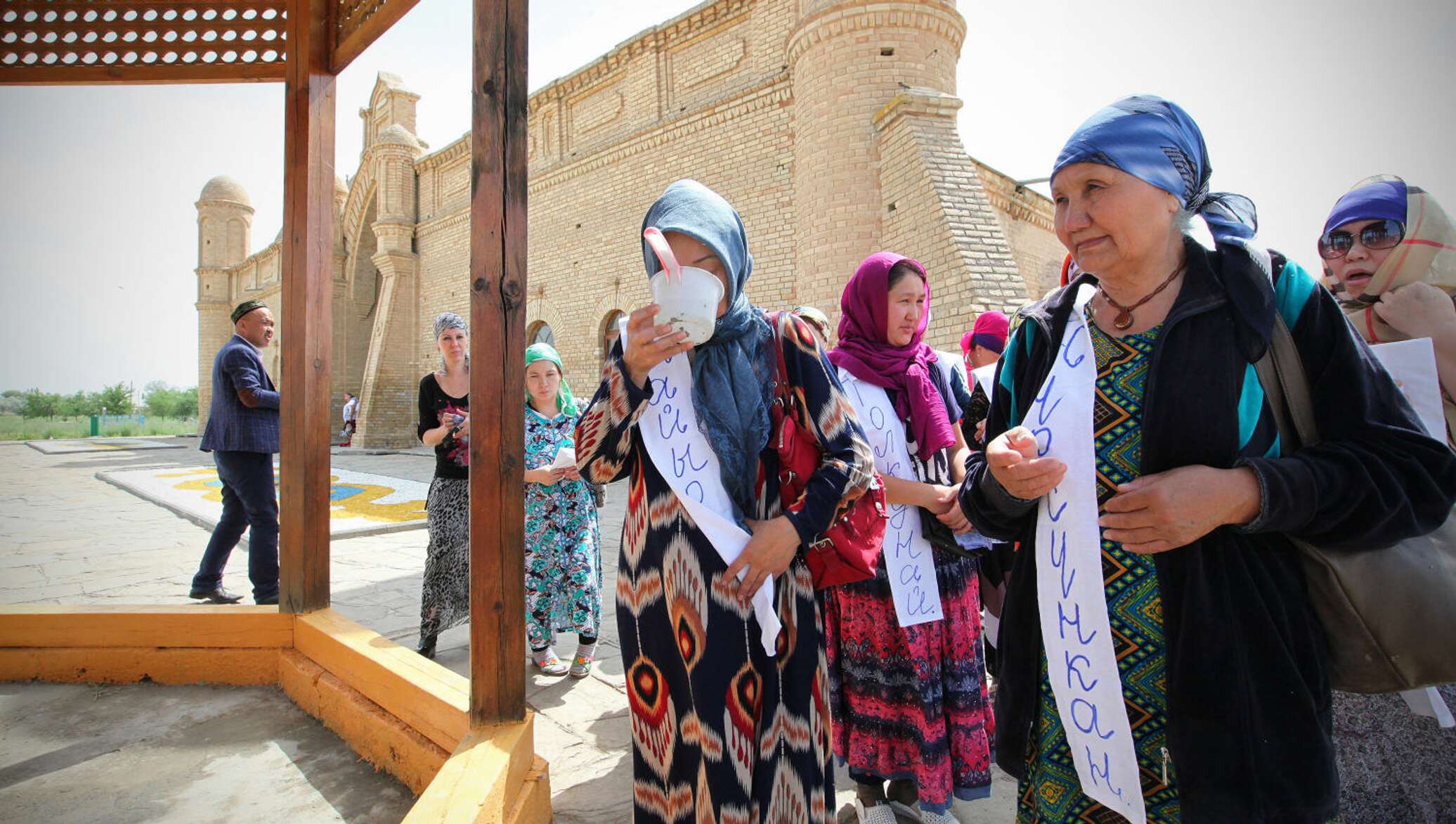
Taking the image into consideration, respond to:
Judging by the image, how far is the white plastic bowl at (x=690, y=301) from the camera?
4.43ft

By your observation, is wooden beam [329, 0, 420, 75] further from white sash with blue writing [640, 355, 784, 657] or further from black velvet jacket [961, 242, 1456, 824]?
black velvet jacket [961, 242, 1456, 824]

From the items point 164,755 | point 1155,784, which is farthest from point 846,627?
point 164,755

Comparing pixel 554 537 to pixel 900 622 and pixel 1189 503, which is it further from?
pixel 1189 503

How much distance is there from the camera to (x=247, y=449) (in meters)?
4.01

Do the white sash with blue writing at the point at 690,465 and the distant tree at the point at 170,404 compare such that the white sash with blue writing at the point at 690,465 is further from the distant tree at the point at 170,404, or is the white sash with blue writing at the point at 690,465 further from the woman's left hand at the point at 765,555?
the distant tree at the point at 170,404

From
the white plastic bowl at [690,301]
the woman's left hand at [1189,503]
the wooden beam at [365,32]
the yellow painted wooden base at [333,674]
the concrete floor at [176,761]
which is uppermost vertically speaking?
the wooden beam at [365,32]

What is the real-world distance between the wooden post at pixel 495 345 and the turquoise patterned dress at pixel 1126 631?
4.65 ft

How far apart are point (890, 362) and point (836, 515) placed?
2.86 ft

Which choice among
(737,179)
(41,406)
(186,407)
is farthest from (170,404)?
(737,179)

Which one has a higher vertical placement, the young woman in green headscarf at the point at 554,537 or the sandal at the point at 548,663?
the young woman in green headscarf at the point at 554,537

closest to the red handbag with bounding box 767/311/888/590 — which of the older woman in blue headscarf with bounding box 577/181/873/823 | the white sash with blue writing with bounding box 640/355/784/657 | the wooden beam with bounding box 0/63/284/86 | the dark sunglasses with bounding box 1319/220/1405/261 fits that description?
the older woman in blue headscarf with bounding box 577/181/873/823

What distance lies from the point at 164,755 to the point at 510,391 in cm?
200

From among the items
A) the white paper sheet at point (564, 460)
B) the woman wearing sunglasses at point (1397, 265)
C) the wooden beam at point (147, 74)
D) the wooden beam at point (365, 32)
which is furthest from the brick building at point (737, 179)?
the wooden beam at point (147, 74)

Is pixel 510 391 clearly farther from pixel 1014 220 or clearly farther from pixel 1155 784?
pixel 1014 220
